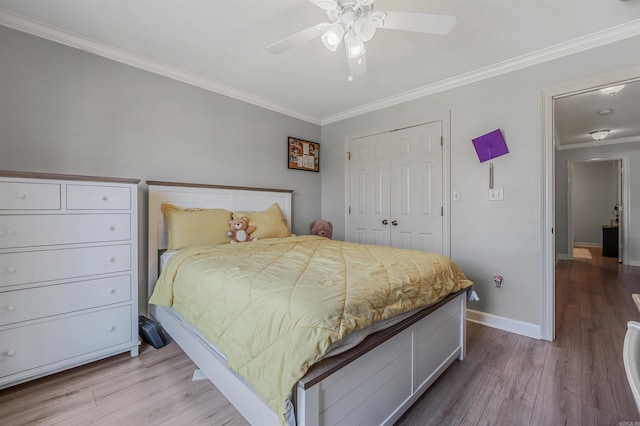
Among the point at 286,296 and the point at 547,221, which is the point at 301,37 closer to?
the point at 286,296

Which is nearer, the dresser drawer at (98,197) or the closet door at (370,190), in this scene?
the dresser drawer at (98,197)

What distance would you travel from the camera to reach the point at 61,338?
1.75 m

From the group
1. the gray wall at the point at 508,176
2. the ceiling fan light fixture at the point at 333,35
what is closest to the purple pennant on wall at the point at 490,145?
the gray wall at the point at 508,176

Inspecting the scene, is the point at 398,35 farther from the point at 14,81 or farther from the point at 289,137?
the point at 14,81

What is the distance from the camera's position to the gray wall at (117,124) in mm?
1944

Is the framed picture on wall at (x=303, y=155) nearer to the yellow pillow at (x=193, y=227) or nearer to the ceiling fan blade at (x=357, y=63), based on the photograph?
the yellow pillow at (x=193, y=227)

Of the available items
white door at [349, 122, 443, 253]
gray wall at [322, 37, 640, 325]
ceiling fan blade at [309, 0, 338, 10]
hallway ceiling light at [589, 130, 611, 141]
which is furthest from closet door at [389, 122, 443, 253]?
hallway ceiling light at [589, 130, 611, 141]

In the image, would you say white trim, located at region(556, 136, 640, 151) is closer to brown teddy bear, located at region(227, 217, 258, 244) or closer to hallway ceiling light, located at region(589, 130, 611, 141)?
hallway ceiling light, located at region(589, 130, 611, 141)

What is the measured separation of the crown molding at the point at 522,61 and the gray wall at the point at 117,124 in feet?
5.29


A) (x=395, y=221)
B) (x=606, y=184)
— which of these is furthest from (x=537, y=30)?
(x=606, y=184)

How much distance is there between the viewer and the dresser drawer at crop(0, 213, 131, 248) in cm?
161

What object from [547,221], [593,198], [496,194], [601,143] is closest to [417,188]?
[496,194]

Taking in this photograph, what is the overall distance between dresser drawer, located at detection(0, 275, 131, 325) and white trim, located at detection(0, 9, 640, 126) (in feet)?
5.97

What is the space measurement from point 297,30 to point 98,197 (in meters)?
1.84
